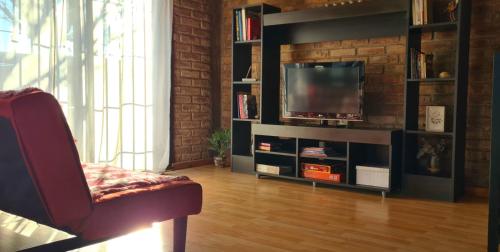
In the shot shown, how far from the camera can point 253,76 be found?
5383mm

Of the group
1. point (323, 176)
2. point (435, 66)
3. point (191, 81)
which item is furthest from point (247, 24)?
point (435, 66)

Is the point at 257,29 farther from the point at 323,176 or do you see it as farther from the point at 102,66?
the point at 323,176

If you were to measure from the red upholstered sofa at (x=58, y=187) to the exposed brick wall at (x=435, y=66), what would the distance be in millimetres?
2738

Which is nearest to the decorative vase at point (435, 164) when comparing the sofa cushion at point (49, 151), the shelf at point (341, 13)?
the shelf at point (341, 13)

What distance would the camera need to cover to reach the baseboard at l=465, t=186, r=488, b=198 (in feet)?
12.8

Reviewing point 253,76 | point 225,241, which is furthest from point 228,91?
point 225,241

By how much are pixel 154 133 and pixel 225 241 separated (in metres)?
2.61

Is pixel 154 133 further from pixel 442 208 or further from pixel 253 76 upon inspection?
pixel 442 208

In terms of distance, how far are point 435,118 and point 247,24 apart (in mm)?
2127

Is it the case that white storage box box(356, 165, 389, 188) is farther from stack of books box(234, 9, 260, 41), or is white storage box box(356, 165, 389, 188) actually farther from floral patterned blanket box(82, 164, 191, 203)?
floral patterned blanket box(82, 164, 191, 203)

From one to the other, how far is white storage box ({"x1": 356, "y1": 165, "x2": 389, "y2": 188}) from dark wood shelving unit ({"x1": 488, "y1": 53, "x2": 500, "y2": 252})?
178 cm

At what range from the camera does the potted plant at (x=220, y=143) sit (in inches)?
211

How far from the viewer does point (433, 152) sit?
3963 mm

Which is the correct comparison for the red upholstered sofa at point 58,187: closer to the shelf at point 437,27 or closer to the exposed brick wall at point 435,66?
the shelf at point 437,27
